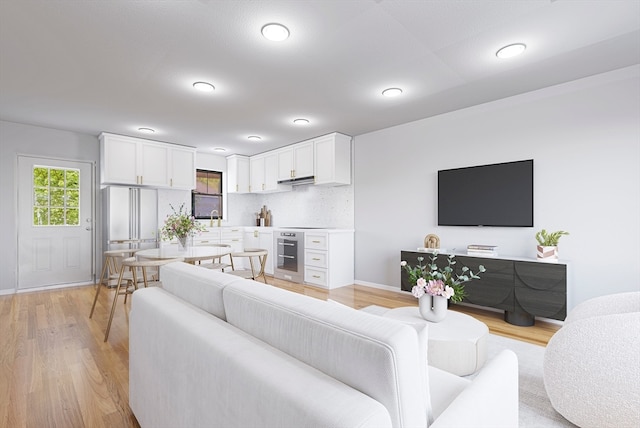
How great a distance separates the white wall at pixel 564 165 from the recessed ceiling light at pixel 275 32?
2.57 m

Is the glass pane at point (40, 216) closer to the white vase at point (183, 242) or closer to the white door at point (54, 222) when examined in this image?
the white door at point (54, 222)

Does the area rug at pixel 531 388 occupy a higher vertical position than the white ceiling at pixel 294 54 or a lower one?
lower

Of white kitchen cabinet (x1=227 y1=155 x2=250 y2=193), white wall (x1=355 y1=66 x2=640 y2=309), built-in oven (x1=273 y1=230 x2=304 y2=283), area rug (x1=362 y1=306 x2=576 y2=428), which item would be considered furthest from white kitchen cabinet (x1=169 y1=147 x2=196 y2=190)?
area rug (x1=362 y1=306 x2=576 y2=428)

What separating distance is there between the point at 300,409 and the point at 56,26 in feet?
9.53

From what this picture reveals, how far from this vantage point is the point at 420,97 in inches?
137

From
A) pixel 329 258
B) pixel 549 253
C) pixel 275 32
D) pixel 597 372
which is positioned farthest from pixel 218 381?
pixel 329 258

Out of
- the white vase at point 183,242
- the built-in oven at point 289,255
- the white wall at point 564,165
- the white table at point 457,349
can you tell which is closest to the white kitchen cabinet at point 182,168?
the built-in oven at point 289,255

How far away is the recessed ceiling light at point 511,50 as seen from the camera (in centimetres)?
242

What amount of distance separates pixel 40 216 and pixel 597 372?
Result: 6.42m

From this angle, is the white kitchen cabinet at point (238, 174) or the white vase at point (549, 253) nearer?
the white vase at point (549, 253)

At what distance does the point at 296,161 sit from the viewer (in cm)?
545

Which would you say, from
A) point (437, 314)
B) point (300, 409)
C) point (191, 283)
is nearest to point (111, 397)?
point (191, 283)

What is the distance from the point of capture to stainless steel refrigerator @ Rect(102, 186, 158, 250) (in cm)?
477

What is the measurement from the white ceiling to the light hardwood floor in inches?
94.8
